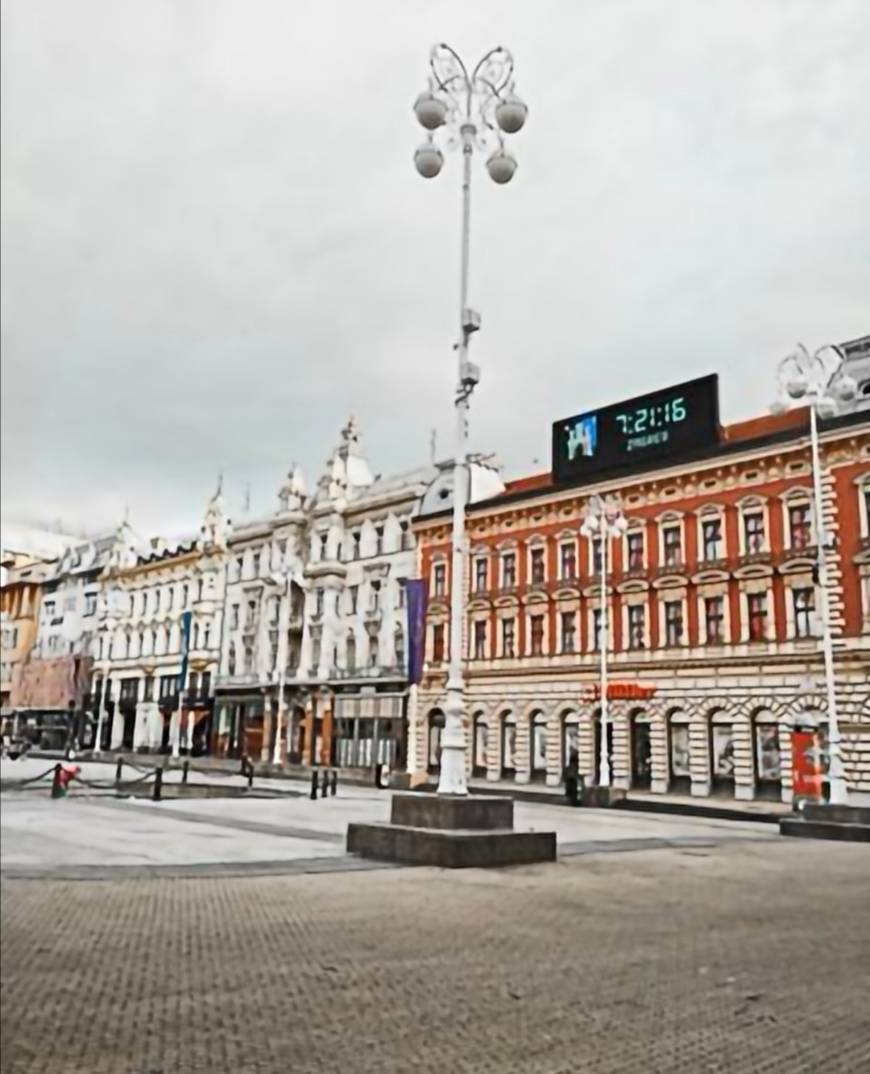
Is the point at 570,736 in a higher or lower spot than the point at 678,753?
higher

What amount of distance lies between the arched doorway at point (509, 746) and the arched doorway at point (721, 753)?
10630 millimetres

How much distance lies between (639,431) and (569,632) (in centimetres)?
984

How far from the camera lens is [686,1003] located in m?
5.93

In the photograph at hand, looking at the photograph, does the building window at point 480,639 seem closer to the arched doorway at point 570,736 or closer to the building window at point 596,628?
the arched doorway at point 570,736

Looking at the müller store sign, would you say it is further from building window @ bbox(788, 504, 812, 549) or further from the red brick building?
building window @ bbox(788, 504, 812, 549)

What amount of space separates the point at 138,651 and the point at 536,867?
67528 mm

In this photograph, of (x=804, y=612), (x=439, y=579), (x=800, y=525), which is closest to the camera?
(x=804, y=612)

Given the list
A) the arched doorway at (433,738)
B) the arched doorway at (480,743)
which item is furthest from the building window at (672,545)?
the arched doorway at (433,738)

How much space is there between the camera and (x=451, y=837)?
12.5m

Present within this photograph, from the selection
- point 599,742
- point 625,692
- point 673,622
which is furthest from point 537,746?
point 673,622

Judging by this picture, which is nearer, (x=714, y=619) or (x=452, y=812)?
(x=452, y=812)

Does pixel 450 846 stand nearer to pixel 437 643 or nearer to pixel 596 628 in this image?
pixel 596 628

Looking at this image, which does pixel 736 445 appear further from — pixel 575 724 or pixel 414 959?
pixel 414 959

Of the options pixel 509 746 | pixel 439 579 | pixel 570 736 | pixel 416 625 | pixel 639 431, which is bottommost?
pixel 509 746
